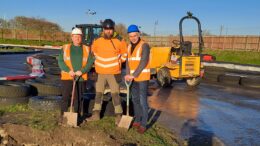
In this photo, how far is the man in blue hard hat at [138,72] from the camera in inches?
248

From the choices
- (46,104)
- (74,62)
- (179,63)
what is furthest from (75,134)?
(179,63)

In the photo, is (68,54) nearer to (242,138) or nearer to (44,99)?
(44,99)

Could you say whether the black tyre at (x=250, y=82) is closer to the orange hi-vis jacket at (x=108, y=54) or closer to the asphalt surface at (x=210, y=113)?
the asphalt surface at (x=210, y=113)

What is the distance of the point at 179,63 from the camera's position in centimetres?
1295

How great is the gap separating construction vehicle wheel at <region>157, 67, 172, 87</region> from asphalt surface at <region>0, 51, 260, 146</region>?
0.26 m

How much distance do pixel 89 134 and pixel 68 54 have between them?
1.65 m

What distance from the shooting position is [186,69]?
42.4 feet

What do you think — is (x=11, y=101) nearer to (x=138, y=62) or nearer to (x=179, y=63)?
(x=138, y=62)

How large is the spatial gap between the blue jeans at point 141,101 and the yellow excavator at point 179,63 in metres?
6.46

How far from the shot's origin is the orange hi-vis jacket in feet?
21.4

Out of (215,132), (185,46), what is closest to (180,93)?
(185,46)

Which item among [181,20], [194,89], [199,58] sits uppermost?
[181,20]

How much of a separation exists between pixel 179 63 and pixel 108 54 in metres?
6.78

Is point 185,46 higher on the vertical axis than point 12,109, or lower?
higher
